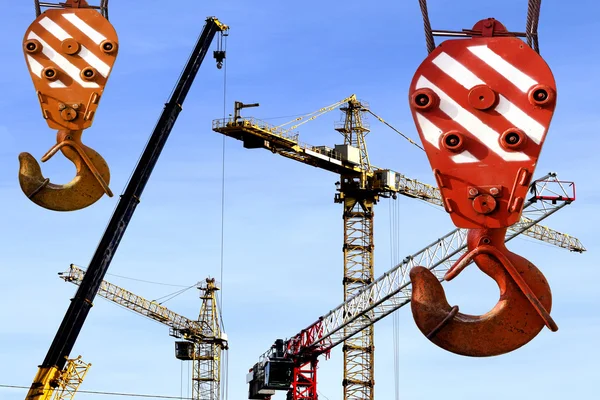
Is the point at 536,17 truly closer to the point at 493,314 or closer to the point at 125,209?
the point at 493,314

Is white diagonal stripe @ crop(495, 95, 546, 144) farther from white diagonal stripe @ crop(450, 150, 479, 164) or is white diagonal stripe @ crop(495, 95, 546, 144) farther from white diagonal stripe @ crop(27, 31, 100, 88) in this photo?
white diagonal stripe @ crop(27, 31, 100, 88)

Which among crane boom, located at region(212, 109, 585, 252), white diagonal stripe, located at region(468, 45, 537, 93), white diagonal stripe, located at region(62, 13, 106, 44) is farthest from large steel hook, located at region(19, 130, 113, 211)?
crane boom, located at region(212, 109, 585, 252)

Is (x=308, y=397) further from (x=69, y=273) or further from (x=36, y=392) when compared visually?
(x=36, y=392)

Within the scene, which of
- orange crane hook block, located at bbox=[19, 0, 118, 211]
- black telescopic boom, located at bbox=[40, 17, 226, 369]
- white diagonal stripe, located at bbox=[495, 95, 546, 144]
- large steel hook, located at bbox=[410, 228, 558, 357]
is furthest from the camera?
black telescopic boom, located at bbox=[40, 17, 226, 369]

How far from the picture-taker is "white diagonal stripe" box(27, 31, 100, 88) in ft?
37.0

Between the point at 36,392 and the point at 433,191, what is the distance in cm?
6598

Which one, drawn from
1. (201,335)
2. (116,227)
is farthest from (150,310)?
(116,227)

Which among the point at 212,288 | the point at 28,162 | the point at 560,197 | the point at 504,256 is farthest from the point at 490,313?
the point at 212,288

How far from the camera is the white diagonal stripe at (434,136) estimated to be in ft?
30.2

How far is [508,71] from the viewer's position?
29.9 ft

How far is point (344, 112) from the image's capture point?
11762 cm

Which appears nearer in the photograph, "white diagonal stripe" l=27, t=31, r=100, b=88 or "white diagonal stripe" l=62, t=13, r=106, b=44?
"white diagonal stripe" l=27, t=31, r=100, b=88

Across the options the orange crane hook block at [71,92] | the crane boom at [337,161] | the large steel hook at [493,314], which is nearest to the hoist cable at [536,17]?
the large steel hook at [493,314]

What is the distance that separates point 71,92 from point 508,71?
4.02m
